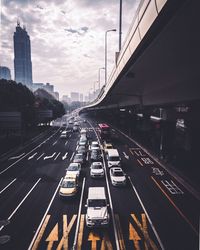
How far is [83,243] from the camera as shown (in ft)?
48.0

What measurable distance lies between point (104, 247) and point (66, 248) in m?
2.50

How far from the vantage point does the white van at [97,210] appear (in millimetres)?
16203

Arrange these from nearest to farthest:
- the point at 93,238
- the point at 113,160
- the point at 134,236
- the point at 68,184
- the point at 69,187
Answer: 1. the point at 93,238
2. the point at 134,236
3. the point at 69,187
4. the point at 68,184
5. the point at 113,160

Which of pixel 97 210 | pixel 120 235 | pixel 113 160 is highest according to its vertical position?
pixel 113 160

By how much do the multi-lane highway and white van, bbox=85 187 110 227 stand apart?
23.2 inches

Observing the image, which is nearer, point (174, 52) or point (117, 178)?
point (174, 52)

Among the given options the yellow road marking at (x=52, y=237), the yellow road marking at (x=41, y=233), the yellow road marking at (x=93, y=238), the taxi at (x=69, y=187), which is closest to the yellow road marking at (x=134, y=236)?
the yellow road marking at (x=93, y=238)

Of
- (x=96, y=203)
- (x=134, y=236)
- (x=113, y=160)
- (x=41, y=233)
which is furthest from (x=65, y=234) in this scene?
(x=113, y=160)

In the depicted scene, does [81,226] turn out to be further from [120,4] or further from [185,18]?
[120,4]

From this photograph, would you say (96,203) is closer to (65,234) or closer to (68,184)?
(65,234)

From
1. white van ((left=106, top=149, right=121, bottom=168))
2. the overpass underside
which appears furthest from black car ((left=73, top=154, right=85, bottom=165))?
the overpass underside

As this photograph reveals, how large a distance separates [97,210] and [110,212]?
2.15 m

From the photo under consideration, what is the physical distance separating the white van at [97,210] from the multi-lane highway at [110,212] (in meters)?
0.59

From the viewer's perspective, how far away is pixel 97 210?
17.3 metres
